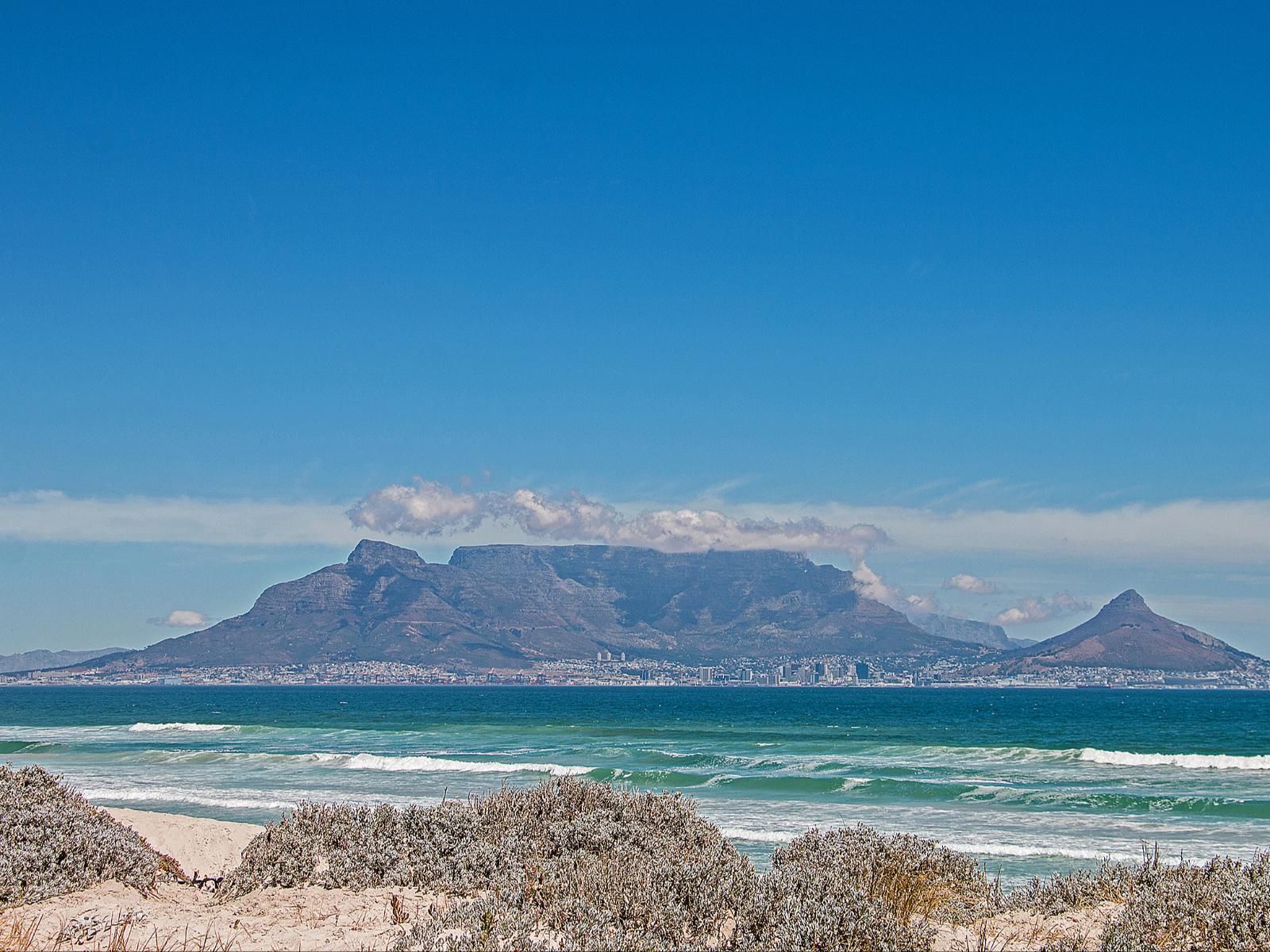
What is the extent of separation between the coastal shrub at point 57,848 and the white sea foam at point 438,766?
22599 millimetres

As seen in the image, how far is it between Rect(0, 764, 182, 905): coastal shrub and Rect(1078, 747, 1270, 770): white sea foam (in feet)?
115

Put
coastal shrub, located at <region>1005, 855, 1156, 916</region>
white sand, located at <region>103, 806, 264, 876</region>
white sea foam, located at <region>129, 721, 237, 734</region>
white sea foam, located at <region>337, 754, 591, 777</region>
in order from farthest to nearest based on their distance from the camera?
white sea foam, located at <region>129, 721, 237, 734</region> < white sea foam, located at <region>337, 754, 591, 777</region> < white sand, located at <region>103, 806, 264, 876</region> < coastal shrub, located at <region>1005, 855, 1156, 916</region>

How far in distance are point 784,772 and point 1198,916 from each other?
26.6 meters

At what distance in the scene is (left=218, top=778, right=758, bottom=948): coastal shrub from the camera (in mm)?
7266

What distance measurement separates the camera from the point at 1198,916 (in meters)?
7.36

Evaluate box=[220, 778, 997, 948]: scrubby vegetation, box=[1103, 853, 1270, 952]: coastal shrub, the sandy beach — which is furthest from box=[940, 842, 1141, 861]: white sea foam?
box=[1103, 853, 1270, 952]: coastal shrub

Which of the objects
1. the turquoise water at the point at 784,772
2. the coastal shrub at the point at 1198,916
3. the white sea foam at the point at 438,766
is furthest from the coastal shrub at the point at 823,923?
the white sea foam at the point at 438,766

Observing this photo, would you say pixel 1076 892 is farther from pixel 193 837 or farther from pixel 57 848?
pixel 193 837

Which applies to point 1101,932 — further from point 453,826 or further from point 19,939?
point 19,939

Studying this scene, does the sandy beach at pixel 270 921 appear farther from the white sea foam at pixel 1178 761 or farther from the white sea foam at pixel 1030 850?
the white sea foam at pixel 1178 761

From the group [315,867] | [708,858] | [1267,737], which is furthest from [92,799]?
[1267,737]

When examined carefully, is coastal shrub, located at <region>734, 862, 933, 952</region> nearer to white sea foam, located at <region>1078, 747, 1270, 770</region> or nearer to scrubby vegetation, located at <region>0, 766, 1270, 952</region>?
scrubby vegetation, located at <region>0, 766, 1270, 952</region>

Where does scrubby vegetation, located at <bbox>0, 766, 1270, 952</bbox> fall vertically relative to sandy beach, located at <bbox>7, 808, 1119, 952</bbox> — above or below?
above

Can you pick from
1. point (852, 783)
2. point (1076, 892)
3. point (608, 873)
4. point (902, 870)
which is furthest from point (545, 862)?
point (852, 783)
